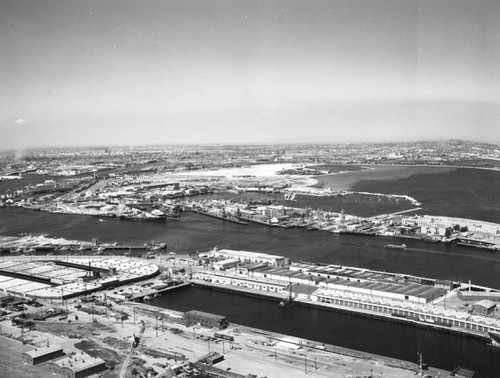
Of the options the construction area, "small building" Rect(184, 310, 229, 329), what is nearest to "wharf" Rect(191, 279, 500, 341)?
the construction area

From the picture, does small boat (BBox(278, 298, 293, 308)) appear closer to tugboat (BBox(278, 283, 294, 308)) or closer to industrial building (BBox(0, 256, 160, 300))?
tugboat (BBox(278, 283, 294, 308))

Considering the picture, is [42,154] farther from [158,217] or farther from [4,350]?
[4,350]

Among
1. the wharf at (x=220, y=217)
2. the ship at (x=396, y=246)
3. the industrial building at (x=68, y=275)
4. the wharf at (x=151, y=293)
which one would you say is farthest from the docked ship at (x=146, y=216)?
the wharf at (x=151, y=293)

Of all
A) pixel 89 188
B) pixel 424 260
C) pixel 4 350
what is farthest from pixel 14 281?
pixel 89 188

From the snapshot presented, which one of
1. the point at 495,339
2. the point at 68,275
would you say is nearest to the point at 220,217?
the point at 68,275

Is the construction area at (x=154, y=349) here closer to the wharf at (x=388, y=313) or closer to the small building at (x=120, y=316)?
the small building at (x=120, y=316)
